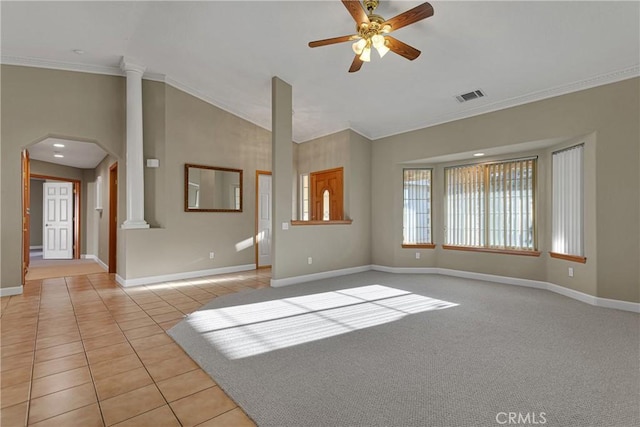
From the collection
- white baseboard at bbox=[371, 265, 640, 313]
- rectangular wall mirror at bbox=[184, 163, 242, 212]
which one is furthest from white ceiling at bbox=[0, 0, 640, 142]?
white baseboard at bbox=[371, 265, 640, 313]

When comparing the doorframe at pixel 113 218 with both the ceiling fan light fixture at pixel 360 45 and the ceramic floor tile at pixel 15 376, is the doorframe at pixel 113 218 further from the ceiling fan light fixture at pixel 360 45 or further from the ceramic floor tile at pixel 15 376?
the ceiling fan light fixture at pixel 360 45

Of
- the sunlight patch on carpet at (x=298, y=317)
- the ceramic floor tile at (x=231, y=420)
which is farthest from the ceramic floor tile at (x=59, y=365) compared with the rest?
the ceramic floor tile at (x=231, y=420)

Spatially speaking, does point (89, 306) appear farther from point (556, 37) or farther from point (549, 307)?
point (556, 37)

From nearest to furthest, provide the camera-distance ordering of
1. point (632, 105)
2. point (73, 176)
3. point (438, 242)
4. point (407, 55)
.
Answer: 1. point (407, 55)
2. point (632, 105)
3. point (438, 242)
4. point (73, 176)

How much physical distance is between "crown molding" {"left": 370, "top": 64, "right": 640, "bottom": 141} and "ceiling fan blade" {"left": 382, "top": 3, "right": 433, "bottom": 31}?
8.56 feet

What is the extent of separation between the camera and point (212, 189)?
19.6 ft

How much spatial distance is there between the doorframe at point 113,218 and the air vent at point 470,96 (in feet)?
20.1

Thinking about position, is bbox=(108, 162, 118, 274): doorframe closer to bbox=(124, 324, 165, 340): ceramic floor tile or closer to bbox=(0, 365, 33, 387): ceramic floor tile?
bbox=(124, 324, 165, 340): ceramic floor tile

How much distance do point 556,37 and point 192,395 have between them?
463 cm

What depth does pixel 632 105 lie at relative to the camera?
3.68m

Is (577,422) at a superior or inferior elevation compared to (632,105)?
inferior

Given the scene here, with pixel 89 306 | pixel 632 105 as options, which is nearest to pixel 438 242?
pixel 632 105

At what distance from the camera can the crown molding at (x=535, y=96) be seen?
3.70 m

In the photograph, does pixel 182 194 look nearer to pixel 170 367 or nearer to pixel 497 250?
pixel 170 367
